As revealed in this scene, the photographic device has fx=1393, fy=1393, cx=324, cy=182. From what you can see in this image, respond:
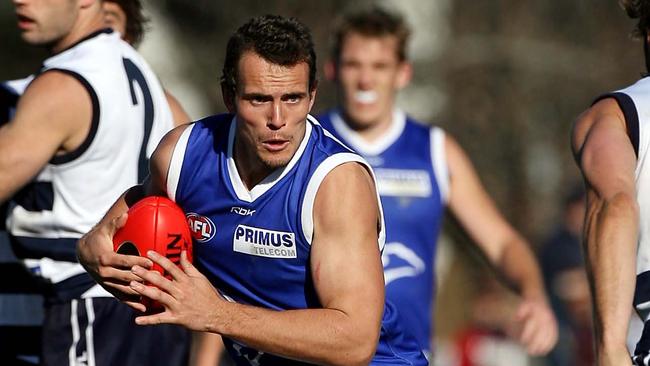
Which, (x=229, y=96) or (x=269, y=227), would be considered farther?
(x=229, y=96)

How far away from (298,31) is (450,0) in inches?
297

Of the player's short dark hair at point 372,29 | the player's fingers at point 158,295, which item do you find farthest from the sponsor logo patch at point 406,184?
the player's fingers at point 158,295

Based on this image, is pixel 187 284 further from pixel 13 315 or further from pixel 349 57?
pixel 349 57

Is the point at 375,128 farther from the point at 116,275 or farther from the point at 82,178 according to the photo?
the point at 116,275

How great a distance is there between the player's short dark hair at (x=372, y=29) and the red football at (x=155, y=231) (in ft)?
10.1

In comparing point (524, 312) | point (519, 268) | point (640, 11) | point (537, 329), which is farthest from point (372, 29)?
point (640, 11)

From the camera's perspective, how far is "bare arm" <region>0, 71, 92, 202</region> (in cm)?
506

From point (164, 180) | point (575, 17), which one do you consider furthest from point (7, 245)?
point (575, 17)

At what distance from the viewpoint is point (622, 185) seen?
4.30 metres

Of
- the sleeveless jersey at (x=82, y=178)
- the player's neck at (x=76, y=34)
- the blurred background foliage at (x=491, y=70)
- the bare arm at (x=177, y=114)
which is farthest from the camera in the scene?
the blurred background foliage at (x=491, y=70)

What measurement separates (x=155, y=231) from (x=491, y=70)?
7.40 m

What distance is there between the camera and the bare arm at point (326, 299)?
160 inches

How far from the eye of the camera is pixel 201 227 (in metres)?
4.52

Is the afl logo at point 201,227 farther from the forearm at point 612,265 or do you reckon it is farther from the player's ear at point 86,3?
the player's ear at point 86,3
